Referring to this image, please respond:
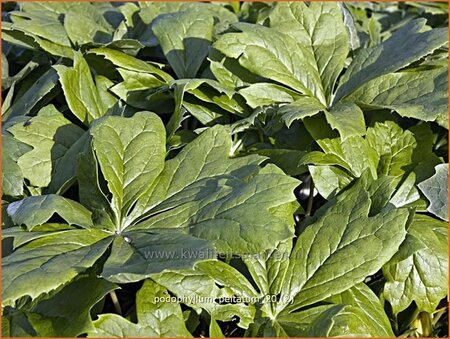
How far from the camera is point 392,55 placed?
190 cm

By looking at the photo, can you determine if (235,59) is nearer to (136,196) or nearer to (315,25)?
(315,25)

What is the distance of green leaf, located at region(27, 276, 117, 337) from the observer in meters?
1.31

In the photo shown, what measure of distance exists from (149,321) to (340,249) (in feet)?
1.62

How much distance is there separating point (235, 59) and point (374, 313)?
855 mm

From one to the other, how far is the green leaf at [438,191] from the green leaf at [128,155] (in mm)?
724

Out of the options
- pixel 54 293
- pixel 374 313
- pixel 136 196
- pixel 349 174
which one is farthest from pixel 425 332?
pixel 54 293

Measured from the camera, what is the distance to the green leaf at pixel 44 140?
1.70 metres

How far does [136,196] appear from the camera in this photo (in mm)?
1545

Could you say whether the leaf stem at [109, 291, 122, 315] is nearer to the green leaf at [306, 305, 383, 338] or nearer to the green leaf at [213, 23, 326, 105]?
the green leaf at [306, 305, 383, 338]

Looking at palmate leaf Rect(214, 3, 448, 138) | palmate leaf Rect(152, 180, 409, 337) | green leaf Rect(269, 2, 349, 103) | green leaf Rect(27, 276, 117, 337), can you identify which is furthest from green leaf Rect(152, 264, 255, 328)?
green leaf Rect(269, 2, 349, 103)

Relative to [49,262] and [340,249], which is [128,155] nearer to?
[49,262]

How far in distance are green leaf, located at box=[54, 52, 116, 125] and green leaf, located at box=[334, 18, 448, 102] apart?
74 centimetres

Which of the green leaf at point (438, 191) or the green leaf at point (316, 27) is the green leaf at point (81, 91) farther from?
the green leaf at point (438, 191)

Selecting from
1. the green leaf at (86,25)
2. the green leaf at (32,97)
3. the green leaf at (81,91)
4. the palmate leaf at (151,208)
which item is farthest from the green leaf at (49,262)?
the green leaf at (86,25)
